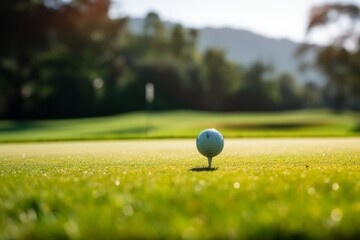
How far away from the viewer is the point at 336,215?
540 centimetres

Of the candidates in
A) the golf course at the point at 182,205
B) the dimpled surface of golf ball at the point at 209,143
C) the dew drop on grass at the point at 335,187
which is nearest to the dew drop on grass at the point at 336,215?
the golf course at the point at 182,205

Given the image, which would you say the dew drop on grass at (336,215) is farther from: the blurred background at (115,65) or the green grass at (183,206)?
the blurred background at (115,65)

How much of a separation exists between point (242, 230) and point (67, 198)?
109 inches

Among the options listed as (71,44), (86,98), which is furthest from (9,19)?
(86,98)

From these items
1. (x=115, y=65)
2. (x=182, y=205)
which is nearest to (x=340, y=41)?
(x=115, y=65)

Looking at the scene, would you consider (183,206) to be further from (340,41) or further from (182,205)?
(340,41)

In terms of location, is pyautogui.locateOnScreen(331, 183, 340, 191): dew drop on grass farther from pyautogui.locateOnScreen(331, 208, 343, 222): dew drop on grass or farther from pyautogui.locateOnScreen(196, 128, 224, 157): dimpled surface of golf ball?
pyautogui.locateOnScreen(196, 128, 224, 157): dimpled surface of golf ball

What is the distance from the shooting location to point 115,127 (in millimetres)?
48500

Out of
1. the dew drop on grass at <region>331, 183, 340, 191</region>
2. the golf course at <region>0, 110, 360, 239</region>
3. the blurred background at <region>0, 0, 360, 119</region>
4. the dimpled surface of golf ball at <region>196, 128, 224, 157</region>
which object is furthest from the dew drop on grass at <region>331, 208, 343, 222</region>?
the blurred background at <region>0, 0, 360, 119</region>

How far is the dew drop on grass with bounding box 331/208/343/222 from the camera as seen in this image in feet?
17.1

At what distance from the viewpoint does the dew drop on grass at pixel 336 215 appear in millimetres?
5215

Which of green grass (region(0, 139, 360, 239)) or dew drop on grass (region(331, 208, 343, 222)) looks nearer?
green grass (region(0, 139, 360, 239))

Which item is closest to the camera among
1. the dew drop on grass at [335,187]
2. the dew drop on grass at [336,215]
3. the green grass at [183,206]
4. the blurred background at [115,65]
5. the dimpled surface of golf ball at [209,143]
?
the green grass at [183,206]

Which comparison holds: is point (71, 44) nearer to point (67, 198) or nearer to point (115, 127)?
point (115, 127)
